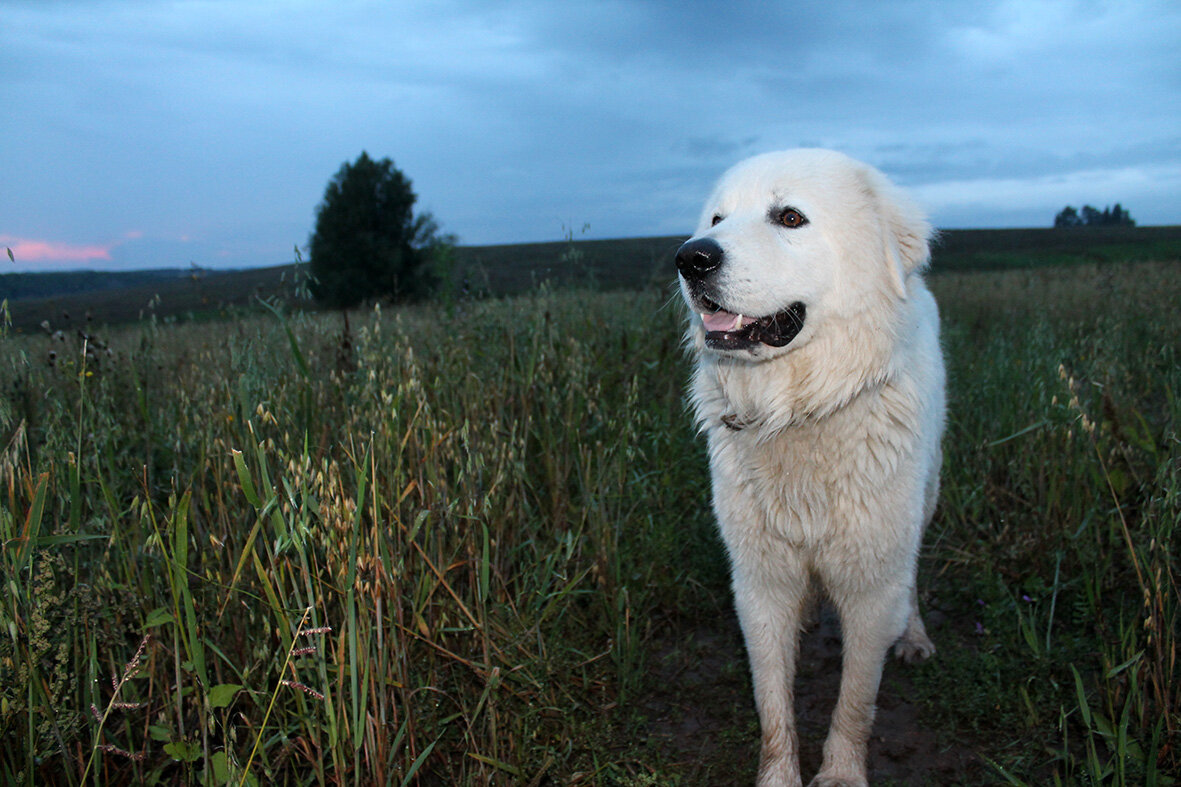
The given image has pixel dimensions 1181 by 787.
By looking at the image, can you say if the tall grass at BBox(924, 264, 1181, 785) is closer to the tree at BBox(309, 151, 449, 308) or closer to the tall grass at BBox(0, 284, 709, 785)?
the tall grass at BBox(0, 284, 709, 785)

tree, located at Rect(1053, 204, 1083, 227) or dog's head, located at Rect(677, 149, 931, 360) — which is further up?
tree, located at Rect(1053, 204, 1083, 227)

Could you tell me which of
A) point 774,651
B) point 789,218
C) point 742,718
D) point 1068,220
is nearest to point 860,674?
point 774,651

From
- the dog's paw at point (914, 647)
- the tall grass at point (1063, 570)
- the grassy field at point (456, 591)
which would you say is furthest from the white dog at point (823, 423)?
the dog's paw at point (914, 647)

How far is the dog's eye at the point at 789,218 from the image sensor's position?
82.9 inches

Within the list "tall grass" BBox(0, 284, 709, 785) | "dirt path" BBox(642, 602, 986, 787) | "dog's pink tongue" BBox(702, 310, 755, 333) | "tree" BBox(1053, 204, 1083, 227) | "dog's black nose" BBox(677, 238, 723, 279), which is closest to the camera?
"tall grass" BBox(0, 284, 709, 785)

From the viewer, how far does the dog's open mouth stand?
209 centimetres

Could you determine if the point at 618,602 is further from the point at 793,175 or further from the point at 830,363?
the point at 793,175

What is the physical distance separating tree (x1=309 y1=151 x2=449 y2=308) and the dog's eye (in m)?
28.6

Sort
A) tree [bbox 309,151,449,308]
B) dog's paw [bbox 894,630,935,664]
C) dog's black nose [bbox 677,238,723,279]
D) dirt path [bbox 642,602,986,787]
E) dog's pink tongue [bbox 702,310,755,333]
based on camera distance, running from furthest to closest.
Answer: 1. tree [bbox 309,151,449,308]
2. dog's paw [bbox 894,630,935,664]
3. dirt path [bbox 642,602,986,787]
4. dog's pink tongue [bbox 702,310,755,333]
5. dog's black nose [bbox 677,238,723,279]

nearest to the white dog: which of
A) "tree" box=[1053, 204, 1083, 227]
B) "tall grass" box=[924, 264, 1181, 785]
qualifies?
"tall grass" box=[924, 264, 1181, 785]

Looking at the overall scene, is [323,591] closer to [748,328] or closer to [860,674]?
[748,328]

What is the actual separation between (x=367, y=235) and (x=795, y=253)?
30.5m

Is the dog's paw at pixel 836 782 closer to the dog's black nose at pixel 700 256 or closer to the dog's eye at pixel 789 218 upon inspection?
the dog's black nose at pixel 700 256

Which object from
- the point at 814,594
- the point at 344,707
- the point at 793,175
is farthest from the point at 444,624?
the point at 793,175
